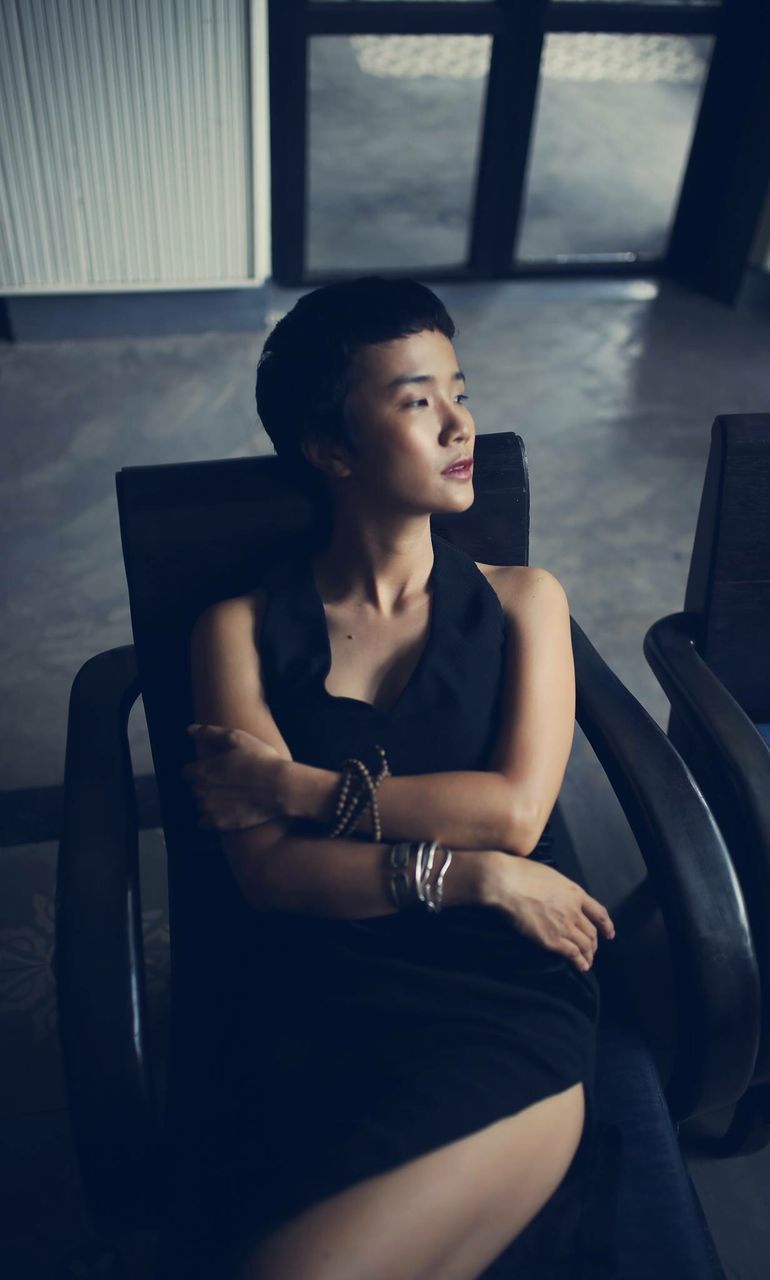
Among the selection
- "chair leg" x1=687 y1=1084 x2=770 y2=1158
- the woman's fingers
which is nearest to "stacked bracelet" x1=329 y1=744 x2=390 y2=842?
the woman's fingers

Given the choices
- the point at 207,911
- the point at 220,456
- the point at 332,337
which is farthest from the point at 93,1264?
the point at 220,456

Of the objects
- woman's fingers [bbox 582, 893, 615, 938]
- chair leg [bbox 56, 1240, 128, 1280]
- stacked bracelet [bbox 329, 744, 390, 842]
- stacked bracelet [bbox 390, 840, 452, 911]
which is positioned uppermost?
stacked bracelet [bbox 329, 744, 390, 842]

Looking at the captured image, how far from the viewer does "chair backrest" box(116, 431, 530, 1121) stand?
4.37 ft

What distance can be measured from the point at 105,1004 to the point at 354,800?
0.32 metres

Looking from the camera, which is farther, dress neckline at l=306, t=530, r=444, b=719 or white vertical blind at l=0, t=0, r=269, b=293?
white vertical blind at l=0, t=0, r=269, b=293

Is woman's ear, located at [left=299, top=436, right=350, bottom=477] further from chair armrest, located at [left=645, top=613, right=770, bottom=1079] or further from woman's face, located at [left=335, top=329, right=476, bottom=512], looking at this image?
chair armrest, located at [left=645, top=613, right=770, bottom=1079]

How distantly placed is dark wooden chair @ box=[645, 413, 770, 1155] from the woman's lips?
1.28 feet

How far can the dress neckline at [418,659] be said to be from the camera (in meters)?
1.26

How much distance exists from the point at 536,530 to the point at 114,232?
1.72 meters

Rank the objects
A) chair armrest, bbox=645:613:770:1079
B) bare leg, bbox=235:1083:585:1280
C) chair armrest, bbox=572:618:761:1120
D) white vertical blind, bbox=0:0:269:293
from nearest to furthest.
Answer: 1. bare leg, bbox=235:1083:585:1280
2. chair armrest, bbox=572:618:761:1120
3. chair armrest, bbox=645:613:770:1079
4. white vertical blind, bbox=0:0:269:293

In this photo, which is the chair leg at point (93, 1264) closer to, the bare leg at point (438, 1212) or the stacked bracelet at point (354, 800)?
the bare leg at point (438, 1212)

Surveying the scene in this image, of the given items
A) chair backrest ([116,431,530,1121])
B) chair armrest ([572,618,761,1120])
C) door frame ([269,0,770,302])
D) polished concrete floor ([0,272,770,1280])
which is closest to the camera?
chair armrest ([572,618,761,1120])

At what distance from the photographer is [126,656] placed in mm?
1429

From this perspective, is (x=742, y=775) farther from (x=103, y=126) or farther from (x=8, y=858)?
(x=103, y=126)
